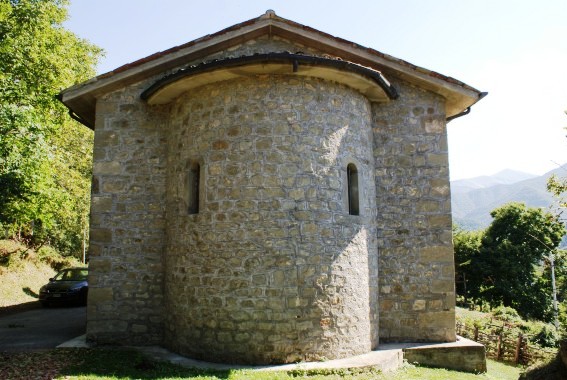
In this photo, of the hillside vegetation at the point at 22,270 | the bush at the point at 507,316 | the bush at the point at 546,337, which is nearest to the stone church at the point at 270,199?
the hillside vegetation at the point at 22,270

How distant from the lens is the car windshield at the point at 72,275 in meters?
15.7

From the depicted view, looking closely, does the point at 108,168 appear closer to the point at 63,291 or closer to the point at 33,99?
the point at 33,99

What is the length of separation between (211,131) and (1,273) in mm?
15353

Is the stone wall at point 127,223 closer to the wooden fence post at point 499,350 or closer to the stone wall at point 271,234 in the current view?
the stone wall at point 271,234

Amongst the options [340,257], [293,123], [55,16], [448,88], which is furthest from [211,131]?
[55,16]

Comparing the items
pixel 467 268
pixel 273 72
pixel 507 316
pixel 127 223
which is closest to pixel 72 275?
pixel 127 223

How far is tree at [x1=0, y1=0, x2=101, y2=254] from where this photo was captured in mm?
11586

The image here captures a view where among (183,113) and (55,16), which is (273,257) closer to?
(183,113)

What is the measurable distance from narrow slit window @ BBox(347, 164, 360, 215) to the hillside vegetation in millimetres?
14024

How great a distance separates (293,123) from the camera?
716cm

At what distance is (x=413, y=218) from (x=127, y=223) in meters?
5.44

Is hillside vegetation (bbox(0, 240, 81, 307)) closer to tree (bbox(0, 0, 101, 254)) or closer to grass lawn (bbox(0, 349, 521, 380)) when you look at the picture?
tree (bbox(0, 0, 101, 254))

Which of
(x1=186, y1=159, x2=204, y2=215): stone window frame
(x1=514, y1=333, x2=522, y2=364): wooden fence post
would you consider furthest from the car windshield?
(x1=514, y1=333, x2=522, y2=364): wooden fence post

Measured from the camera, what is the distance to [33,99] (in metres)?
13.4
